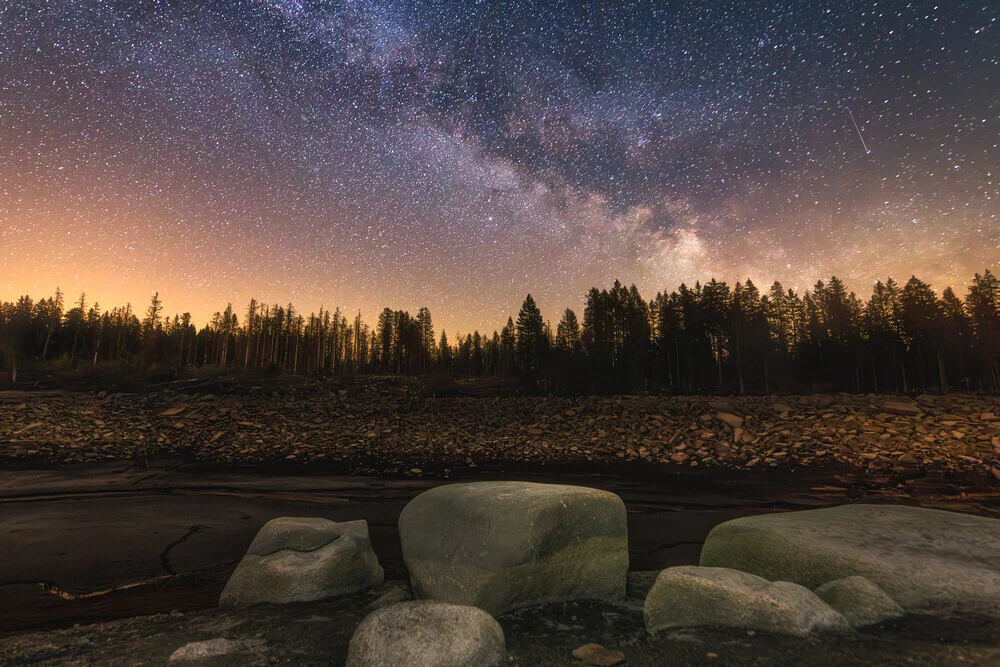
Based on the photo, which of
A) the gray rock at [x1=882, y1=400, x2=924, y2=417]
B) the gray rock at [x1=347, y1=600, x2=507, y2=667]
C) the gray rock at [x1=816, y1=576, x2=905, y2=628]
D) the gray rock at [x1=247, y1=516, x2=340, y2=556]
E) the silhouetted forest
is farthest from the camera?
the silhouetted forest

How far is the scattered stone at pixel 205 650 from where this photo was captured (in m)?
3.14

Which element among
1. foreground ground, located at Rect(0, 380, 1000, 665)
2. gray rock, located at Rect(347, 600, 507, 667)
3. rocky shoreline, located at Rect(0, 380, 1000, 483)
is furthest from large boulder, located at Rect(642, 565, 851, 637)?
rocky shoreline, located at Rect(0, 380, 1000, 483)

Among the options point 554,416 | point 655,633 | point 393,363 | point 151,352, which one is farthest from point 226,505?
point 151,352

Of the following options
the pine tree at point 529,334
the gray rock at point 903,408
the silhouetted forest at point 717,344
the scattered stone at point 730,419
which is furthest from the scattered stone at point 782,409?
the pine tree at point 529,334

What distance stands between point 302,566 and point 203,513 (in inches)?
225

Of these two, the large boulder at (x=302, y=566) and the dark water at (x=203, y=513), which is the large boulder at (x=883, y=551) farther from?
the large boulder at (x=302, y=566)

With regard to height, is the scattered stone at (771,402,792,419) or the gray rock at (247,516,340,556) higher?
the scattered stone at (771,402,792,419)

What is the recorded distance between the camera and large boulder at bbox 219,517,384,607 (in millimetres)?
4520

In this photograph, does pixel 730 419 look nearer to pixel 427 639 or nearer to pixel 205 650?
pixel 427 639

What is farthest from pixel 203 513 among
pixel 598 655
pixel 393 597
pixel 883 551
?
pixel 883 551

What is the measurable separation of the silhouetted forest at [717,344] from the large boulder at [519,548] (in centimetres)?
4073

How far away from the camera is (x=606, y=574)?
4.59m

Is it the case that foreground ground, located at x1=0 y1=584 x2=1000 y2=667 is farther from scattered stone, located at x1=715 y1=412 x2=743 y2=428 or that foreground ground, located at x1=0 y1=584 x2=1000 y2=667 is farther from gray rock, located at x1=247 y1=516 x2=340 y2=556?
scattered stone, located at x1=715 y1=412 x2=743 y2=428

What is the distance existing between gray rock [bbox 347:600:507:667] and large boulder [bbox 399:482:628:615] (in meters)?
0.87
